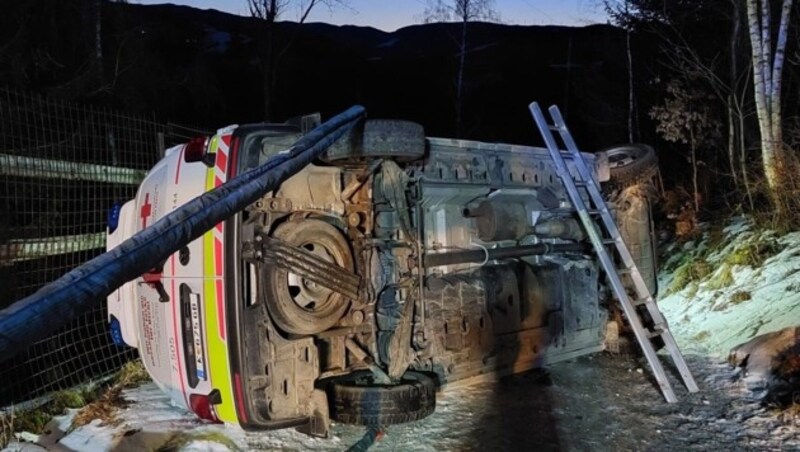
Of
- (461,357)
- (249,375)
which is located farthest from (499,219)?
(249,375)

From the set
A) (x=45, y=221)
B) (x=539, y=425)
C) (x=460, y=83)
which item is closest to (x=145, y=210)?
(x=539, y=425)

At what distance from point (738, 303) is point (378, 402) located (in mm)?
4493

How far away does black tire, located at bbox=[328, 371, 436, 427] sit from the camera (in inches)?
125

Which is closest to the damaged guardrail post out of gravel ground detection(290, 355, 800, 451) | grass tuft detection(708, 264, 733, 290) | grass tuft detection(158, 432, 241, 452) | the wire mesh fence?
grass tuft detection(158, 432, 241, 452)

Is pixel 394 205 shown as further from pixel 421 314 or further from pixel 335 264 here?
pixel 421 314

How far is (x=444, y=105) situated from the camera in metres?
25.6

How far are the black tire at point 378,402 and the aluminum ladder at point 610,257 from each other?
1.88 metres

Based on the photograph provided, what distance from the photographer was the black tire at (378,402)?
3.19 meters

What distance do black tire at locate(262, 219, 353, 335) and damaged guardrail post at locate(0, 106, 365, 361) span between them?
89 cm

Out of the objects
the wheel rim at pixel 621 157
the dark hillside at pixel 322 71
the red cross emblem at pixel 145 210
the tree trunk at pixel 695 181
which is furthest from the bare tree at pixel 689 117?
the red cross emblem at pixel 145 210

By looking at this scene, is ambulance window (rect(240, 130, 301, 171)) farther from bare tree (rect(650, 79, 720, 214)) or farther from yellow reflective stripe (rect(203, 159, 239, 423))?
bare tree (rect(650, 79, 720, 214))

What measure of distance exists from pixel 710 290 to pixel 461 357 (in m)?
4.22

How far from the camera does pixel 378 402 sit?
10.4ft

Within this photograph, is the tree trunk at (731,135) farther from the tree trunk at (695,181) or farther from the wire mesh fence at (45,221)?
the wire mesh fence at (45,221)
